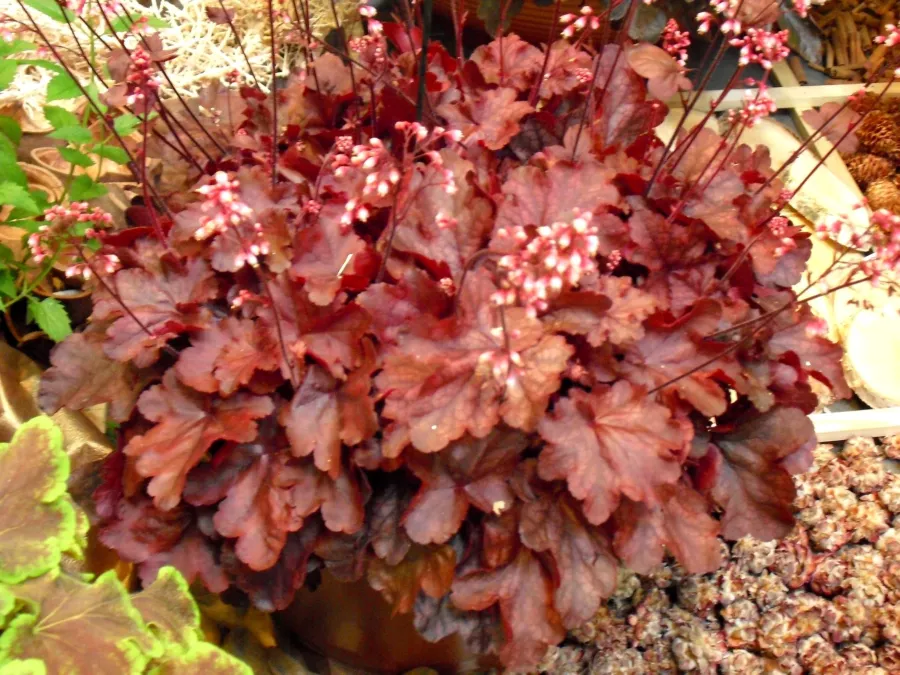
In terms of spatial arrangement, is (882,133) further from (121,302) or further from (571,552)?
(121,302)

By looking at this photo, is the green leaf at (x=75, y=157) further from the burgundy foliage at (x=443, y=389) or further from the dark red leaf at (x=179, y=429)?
the dark red leaf at (x=179, y=429)

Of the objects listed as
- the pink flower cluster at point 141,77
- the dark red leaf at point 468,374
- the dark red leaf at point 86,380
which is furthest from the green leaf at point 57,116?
the dark red leaf at point 468,374

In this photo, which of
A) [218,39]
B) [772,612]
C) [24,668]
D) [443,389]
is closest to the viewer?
[24,668]

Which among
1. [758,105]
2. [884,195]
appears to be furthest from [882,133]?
[758,105]

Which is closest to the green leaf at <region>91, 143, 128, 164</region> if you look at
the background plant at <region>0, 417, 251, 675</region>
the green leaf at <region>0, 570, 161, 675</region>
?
the background plant at <region>0, 417, 251, 675</region>

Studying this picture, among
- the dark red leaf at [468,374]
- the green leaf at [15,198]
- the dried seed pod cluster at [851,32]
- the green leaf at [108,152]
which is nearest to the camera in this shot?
the dark red leaf at [468,374]
